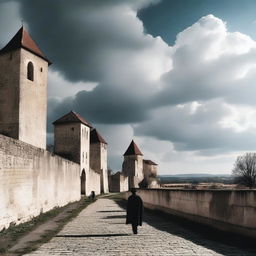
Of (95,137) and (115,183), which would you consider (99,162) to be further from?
(115,183)

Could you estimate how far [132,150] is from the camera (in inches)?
3529

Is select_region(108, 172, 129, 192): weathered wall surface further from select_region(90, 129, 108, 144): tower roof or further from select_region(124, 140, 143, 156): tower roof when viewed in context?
select_region(124, 140, 143, 156): tower roof

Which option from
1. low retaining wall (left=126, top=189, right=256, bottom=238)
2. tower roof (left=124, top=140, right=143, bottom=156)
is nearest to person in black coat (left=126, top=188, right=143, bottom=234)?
low retaining wall (left=126, top=189, right=256, bottom=238)

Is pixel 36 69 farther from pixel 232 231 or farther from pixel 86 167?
pixel 232 231

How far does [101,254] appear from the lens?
702cm

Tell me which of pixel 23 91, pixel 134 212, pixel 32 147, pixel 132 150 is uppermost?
pixel 23 91

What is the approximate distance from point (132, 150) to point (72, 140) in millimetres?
42524

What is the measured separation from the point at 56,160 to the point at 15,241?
12.8 metres

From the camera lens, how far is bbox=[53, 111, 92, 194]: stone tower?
47.4 meters

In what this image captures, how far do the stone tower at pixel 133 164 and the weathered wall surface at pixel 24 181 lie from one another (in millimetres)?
64961

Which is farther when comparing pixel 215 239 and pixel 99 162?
pixel 99 162

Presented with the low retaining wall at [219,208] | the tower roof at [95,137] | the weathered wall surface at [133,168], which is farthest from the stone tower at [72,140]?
the weathered wall surface at [133,168]

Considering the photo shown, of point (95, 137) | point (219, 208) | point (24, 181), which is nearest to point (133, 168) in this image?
point (95, 137)

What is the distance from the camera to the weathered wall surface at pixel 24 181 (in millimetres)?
11578
